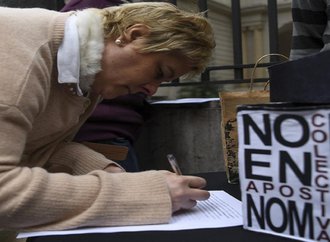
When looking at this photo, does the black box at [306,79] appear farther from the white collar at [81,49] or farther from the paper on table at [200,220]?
the white collar at [81,49]

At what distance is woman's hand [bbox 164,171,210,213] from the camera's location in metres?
1.15

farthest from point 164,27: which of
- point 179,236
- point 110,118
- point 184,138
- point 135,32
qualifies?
point 184,138

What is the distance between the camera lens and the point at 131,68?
145 cm

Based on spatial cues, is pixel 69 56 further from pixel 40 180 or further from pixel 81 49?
pixel 40 180

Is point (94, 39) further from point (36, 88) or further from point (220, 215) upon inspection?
point (220, 215)

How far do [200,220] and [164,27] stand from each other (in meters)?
0.57

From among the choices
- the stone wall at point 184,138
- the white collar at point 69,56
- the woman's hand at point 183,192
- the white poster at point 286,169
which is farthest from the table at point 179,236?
the stone wall at point 184,138

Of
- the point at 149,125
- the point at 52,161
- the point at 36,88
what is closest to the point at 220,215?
the point at 36,88

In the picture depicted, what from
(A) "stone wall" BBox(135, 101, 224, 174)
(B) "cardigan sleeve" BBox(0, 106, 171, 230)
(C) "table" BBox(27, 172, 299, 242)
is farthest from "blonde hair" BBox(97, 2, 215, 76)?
(A) "stone wall" BBox(135, 101, 224, 174)

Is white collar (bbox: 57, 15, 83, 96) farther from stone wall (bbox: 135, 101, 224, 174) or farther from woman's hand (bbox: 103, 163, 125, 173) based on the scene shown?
stone wall (bbox: 135, 101, 224, 174)

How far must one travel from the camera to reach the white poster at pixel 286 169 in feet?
2.83

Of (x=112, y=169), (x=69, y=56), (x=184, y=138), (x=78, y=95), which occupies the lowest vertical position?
(x=184, y=138)

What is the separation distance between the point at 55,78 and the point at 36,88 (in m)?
0.18

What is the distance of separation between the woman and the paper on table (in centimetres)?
2
